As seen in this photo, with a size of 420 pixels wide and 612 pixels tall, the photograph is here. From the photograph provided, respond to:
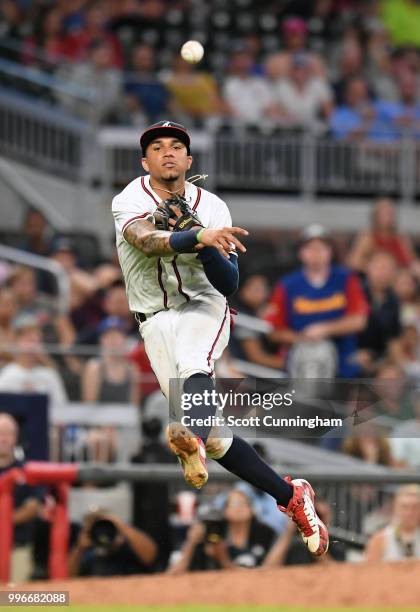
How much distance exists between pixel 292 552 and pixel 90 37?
759cm

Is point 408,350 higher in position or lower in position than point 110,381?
higher

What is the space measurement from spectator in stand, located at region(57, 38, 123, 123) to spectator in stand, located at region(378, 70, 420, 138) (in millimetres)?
2948

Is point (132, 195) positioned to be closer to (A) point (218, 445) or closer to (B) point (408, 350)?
(A) point (218, 445)

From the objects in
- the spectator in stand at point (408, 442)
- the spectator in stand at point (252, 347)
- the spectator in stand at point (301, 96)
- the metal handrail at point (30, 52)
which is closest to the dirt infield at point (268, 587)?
the spectator in stand at point (408, 442)

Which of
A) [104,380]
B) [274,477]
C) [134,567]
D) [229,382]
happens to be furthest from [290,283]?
[274,477]

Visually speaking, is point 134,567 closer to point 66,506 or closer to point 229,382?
point 66,506

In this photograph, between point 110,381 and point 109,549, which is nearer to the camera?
point 109,549

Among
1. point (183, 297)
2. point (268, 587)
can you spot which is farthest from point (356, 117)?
point (183, 297)

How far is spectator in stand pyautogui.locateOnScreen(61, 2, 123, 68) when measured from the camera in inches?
660

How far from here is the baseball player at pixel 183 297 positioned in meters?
7.02

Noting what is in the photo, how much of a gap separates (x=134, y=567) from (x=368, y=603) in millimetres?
1812

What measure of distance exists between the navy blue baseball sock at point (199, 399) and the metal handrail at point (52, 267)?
621 centimetres

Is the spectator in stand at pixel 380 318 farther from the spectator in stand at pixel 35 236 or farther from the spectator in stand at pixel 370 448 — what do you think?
the spectator in stand at pixel 35 236

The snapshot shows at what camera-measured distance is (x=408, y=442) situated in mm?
11695
